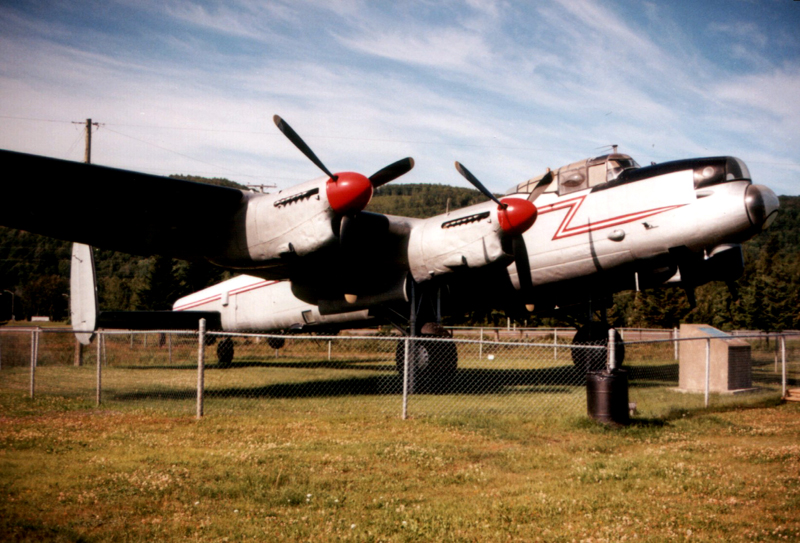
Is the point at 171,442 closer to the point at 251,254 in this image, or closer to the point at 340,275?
the point at 251,254

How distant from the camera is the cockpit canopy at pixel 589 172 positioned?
13.1m

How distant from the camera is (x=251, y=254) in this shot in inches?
495

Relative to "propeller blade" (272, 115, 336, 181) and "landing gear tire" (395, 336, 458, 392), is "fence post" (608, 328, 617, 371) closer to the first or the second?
"landing gear tire" (395, 336, 458, 392)

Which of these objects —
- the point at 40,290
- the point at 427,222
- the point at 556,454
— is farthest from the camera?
the point at 40,290

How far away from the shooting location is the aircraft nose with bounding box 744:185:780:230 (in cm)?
1099

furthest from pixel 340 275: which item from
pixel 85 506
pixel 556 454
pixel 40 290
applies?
pixel 40 290

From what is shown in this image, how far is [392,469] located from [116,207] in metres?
8.54

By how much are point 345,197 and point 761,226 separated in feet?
25.5

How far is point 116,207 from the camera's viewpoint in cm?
1195

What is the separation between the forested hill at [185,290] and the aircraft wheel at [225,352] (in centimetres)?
377

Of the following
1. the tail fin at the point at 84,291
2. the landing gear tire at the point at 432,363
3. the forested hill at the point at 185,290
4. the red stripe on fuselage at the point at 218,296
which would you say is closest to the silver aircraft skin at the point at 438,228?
the landing gear tire at the point at 432,363

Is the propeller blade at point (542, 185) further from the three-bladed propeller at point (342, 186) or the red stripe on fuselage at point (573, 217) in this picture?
the three-bladed propeller at point (342, 186)

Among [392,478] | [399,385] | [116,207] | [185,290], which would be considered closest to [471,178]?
[399,385]

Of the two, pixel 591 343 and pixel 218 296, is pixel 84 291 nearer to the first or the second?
pixel 218 296
